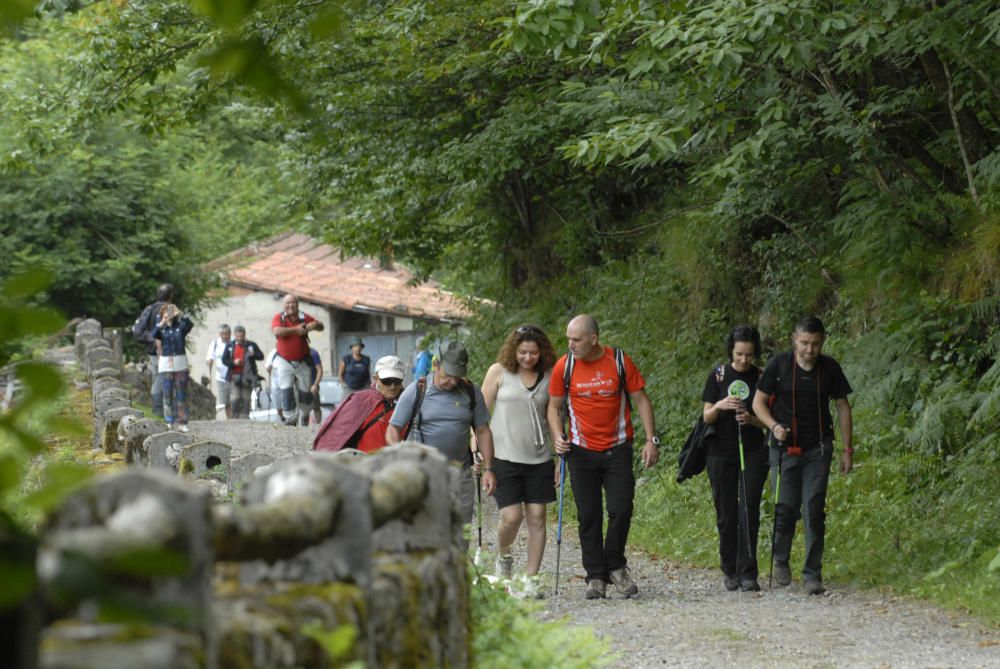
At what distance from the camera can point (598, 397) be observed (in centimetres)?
1055

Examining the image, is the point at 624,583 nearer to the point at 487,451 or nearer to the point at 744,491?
the point at 744,491

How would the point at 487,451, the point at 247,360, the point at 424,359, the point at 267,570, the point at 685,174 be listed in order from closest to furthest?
the point at 267,570 < the point at 487,451 < the point at 685,174 < the point at 247,360 < the point at 424,359

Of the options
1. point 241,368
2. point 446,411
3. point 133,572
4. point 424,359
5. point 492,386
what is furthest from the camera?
point 424,359

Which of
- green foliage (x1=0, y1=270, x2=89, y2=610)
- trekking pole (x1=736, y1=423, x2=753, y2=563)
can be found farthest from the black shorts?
green foliage (x1=0, y1=270, x2=89, y2=610)

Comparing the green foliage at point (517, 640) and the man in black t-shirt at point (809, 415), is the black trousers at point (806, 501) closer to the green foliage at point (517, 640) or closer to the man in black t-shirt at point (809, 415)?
the man in black t-shirt at point (809, 415)

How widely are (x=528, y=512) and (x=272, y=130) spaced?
515 inches

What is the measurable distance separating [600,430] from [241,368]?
15.6m

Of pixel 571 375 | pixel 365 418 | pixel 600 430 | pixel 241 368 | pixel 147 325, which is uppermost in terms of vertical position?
pixel 147 325

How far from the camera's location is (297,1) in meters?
13.9

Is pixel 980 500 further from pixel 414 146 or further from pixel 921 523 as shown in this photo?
pixel 414 146

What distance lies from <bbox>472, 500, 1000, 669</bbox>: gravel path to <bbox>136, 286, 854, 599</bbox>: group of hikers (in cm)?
34

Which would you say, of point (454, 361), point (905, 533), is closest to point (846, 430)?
point (905, 533)

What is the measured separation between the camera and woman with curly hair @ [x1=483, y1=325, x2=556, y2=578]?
10695mm

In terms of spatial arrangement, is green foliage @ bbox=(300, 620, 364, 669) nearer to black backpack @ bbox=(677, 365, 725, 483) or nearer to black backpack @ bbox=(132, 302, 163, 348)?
black backpack @ bbox=(677, 365, 725, 483)
